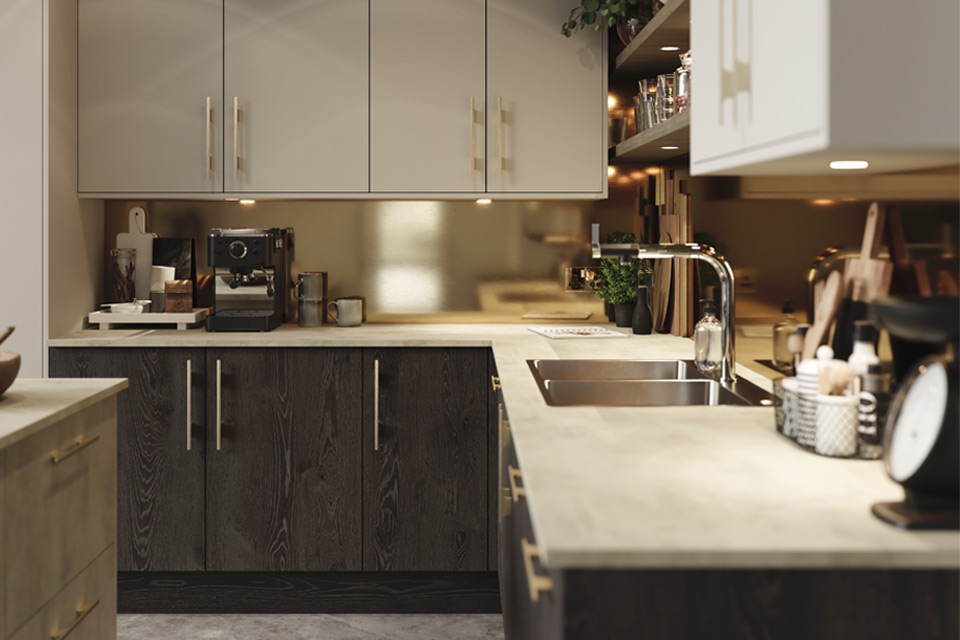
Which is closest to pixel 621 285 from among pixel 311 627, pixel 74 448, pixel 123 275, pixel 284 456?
pixel 284 456

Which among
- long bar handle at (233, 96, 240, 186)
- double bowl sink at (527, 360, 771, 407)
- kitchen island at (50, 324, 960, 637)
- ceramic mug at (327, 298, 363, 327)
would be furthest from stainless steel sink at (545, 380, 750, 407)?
long bar handle at (233, 96, 240, 186)

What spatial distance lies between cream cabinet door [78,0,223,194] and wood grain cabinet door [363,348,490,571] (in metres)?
1.02

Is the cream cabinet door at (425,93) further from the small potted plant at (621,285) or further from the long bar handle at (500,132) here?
the small potted plant at (621,285)

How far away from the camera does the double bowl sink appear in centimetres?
209

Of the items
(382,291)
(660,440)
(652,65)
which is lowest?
(660,440)

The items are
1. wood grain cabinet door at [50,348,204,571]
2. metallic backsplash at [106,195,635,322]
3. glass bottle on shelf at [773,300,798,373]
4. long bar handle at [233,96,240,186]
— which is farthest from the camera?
metallic backsplash at [106,195,635,322]

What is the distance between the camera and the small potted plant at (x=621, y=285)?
3.50 m

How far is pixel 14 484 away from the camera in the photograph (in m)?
1.69

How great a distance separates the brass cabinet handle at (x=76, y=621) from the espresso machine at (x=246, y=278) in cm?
136

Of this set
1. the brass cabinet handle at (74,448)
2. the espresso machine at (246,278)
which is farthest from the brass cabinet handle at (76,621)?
the espresso machine at (246,278)

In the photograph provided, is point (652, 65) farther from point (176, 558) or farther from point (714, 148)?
Result: point (176, 558)

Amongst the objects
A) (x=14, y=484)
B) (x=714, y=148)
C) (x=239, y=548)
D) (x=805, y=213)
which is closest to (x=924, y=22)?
(x=714, y=148)

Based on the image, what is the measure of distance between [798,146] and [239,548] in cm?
251

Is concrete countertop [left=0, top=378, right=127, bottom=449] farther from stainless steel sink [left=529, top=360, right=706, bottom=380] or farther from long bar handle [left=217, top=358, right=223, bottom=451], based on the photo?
stainless steel sink [left=529, top=360, right=706, bottom=380]
